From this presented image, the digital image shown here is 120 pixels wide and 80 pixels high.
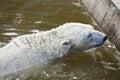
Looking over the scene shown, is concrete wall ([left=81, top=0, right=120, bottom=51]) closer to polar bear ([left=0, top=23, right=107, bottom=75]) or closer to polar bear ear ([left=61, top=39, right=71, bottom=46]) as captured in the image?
polar bear ([left=0, top=23, right=107, bottom=75])

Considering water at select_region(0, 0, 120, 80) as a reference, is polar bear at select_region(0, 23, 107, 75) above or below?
above

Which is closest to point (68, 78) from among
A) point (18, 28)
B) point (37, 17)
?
point (18, 28)

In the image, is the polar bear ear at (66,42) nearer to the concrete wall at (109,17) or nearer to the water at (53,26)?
the water at (53,26)

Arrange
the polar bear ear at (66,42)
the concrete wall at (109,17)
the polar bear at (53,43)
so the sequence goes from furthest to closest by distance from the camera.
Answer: the concrete wall at (109,17) → the polar bear ear at (66,42) → the polar bear at (53,43)

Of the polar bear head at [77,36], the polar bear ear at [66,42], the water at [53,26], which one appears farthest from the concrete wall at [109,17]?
the polar bear ear at [66,42]

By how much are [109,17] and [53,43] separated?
1.66 m

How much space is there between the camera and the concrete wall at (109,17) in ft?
27.9

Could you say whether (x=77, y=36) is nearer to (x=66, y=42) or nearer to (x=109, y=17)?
(x=66, y=42)

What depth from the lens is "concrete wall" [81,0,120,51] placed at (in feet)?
27.9

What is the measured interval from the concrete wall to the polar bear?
1.96 feet

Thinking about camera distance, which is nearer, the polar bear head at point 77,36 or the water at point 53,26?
the water at point 53,26

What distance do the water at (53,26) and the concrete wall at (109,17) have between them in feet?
1.11

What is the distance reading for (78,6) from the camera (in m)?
11.5

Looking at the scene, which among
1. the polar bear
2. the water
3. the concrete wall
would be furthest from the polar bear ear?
the concrete wall
